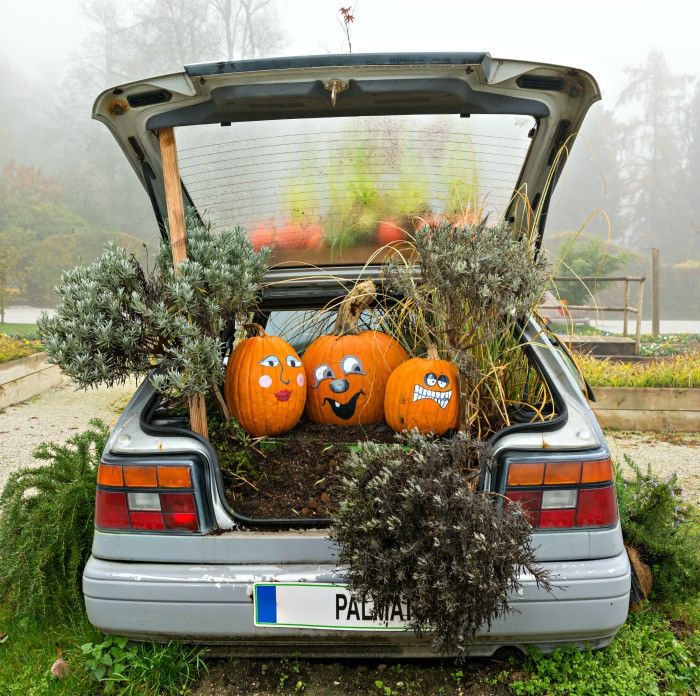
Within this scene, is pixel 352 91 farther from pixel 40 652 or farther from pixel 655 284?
pixel 655 284

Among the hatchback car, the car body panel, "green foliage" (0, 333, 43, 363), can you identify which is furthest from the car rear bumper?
"green foliage" (0, 333, 43, 363)

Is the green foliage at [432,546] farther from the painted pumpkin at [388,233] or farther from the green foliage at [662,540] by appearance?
the painted pumpkin at [388,233]

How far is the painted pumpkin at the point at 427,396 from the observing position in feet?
8.53

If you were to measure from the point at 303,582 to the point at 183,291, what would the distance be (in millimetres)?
1074

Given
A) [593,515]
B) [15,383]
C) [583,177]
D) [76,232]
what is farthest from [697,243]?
[593,515]

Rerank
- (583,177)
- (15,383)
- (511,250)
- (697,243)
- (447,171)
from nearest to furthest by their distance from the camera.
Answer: (511,250)
(447,171)
(15,383)
(697,243)
(583,177)

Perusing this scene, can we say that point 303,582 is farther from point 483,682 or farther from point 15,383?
point 15,383

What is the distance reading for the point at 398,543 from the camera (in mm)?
1851

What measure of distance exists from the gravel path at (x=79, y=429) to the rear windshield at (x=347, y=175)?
2137 millimetres

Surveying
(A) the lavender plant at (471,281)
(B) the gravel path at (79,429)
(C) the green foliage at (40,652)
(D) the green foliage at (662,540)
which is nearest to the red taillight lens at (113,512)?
(C) the green foliage at (40,652)

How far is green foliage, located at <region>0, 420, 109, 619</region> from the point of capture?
2.74m

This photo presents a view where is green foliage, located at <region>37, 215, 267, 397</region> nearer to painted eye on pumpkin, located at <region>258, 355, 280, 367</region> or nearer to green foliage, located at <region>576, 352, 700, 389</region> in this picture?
painted eye on pumpkin, located at <region>258, 355, 280, 367</region>

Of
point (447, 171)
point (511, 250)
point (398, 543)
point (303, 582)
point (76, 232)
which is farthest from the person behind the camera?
point (76, 232)

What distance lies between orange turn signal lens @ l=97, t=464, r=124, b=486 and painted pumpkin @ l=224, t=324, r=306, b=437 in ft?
2.33
